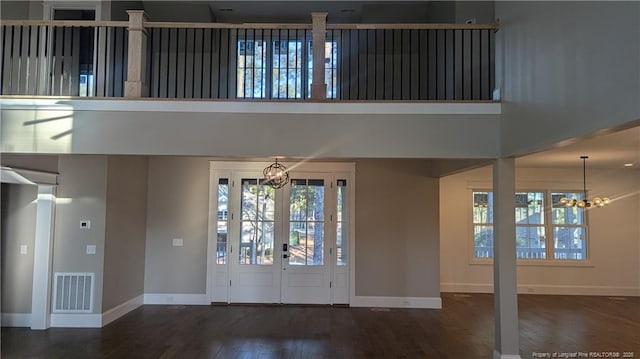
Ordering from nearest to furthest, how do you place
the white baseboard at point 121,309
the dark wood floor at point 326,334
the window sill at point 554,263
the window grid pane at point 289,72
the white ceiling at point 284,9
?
the dark wood floor at point 326,334
the white baseboard at point 121,309
the white ceiling at point 284,9
the window grid pane at point 289,72
the window sill at point 554,263

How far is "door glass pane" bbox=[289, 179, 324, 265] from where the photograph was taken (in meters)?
7.05

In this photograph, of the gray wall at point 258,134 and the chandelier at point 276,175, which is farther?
the chandelier at point 276,175

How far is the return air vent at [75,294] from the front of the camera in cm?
557

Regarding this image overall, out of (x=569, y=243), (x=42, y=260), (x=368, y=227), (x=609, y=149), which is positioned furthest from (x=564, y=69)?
(x=569, y=243)

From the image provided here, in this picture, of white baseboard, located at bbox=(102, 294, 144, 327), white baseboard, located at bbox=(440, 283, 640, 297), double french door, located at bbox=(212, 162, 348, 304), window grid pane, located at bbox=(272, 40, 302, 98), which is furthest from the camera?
white baseboard, located at bbox=(440, 283, 640, 297)

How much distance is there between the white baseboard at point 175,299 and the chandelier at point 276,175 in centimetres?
224

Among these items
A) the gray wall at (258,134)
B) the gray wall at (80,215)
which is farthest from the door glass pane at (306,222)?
the gray wall at (80,215)

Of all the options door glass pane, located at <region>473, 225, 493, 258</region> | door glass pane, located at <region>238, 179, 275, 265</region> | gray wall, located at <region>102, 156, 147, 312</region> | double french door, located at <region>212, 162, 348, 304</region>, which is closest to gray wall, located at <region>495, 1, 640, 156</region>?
double french door, located at <region>212, 162, 348, 304</region>

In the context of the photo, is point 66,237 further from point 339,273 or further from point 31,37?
point 339,273

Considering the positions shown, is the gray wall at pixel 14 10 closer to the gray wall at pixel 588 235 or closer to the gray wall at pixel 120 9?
the gray wall at pixel 120 9

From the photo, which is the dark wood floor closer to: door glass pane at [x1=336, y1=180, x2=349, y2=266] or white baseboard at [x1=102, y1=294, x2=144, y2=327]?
white baseboard at [x1=102, y1=294, x2=144, y2=327]

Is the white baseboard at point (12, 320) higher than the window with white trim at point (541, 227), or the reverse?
the window with white trim at point (541, 227)

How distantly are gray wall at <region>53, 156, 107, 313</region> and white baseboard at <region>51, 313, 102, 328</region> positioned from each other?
0.36 ft

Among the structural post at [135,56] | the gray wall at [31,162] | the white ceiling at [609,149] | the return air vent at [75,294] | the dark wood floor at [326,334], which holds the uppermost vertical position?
the structural post at [135,56]
